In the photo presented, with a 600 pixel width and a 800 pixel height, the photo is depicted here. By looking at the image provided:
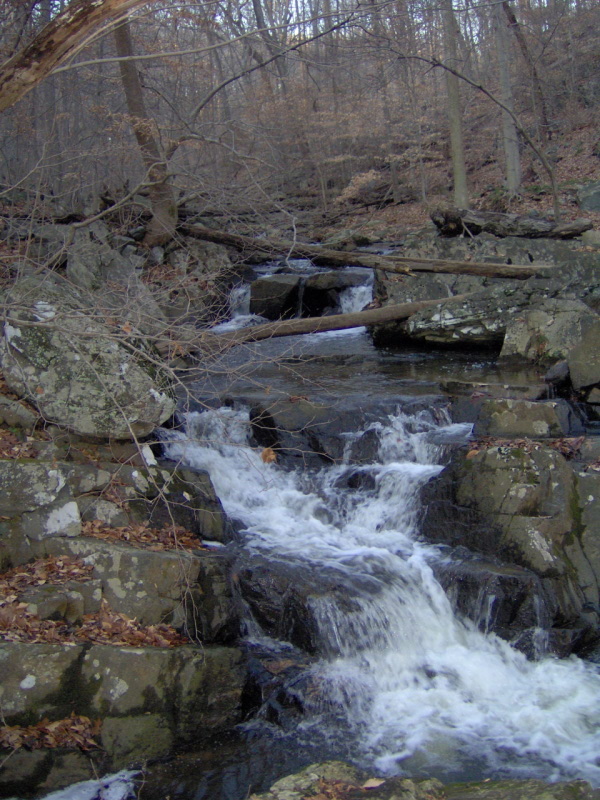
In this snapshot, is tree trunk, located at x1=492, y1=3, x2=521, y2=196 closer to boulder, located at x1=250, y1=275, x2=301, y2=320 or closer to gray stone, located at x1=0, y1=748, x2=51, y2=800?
boulder, located at x1=250, y1=275, x2=301, y2=320

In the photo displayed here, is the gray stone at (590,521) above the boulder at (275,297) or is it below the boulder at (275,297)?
below

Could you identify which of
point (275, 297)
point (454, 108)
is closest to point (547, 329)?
point (275, 297)

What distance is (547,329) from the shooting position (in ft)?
35.4

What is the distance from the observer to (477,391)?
9.21 m

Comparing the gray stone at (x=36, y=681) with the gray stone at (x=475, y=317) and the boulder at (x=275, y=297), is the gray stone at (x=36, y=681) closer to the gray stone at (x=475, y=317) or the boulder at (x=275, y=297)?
the gray stone at (x=475, y=317)

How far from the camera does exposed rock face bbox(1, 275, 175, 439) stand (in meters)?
6.68

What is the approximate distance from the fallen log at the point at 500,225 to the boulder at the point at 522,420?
19.6ft

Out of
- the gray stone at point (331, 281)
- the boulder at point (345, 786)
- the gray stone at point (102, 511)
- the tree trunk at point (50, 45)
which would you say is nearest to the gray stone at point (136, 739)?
the boulder at point (345, 786)

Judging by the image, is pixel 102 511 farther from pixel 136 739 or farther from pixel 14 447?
pixel 136 739

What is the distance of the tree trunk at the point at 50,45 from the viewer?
3992 millimetres

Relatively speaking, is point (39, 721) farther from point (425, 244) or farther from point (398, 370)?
point (425, 244)

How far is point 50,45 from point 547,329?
28.9 ft

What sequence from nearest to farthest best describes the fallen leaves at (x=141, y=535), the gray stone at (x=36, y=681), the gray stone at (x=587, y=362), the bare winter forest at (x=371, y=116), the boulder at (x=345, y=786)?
the boulder at (x=345, y=786) < the gray stone at (x=36, y=681) < the fallen leaves at (x=141, y=535) < the gray stone at (x=587, y=362) < the bare winter forest at (x=371, y=116)

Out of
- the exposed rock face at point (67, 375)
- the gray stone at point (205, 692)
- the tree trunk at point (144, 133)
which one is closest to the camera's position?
the gray stone at point (205, 692)
